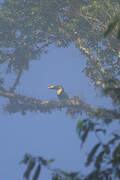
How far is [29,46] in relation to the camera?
1897 cm

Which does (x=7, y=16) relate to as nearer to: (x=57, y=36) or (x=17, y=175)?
(x=57, y=36)

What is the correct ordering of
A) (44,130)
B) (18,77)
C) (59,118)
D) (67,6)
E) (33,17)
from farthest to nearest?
(44,130) < (59,118) < (18,77) < (33,17) < (67,6)

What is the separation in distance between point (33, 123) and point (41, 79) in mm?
25581

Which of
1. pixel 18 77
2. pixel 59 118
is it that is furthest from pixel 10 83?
pixel 59 118

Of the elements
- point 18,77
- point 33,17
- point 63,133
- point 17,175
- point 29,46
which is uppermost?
point 33,17

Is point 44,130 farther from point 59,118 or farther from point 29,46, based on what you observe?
point 29,46

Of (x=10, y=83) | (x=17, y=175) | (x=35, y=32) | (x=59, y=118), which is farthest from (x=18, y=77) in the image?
(x=17, y=175)

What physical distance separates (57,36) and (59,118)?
141 metres

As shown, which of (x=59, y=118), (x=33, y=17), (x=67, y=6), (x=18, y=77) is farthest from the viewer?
(x=59, y=118)

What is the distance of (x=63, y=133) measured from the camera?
16312 centimetres

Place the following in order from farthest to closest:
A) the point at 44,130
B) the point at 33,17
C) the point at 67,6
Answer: the point at 44,130 → the point at 33,17 → the point at 67,6

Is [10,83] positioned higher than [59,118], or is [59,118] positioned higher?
[10,83]

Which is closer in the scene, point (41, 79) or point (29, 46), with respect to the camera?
point (29, 46)

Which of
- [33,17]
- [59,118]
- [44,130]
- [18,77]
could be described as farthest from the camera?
[44,130]
